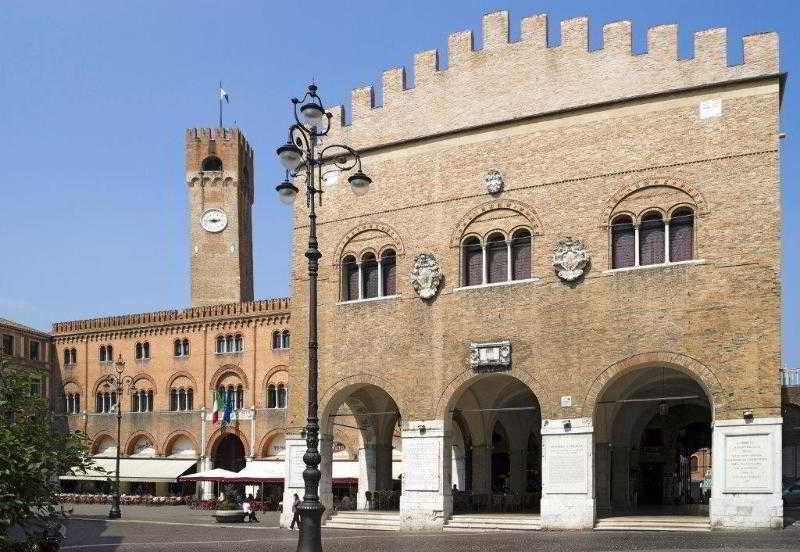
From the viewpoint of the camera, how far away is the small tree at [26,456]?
35.8ft

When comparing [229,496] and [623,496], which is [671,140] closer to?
[623,496]

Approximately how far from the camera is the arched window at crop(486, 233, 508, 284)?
72.2ft

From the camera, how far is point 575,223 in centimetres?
2103

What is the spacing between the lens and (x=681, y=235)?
65.9 feet

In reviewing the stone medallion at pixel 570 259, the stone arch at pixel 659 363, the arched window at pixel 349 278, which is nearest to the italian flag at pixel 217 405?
the arched window at pixel 349 278

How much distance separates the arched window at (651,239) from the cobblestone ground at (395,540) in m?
5.53

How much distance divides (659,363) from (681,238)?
102 inches

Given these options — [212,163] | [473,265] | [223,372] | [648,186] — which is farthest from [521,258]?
[212,163]

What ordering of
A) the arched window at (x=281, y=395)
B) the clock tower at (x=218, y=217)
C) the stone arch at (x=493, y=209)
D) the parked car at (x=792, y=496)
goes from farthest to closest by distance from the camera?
1. the clock tower at (x=218, y=217)
2. the arched window at (x=281, y=395)
3. the parked car at (x=792, y=496)
4. the stone arch at (x=493, y=209)

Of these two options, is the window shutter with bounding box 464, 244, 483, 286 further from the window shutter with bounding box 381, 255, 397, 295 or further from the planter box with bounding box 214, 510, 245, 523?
the planter box with bounding box 214, 510, 245, 523

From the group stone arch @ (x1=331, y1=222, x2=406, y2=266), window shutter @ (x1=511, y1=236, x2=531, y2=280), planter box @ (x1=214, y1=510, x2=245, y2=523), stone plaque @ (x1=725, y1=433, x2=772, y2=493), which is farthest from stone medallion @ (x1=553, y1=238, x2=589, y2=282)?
planter box @ (x1=214, y1=510, x2=245, y2=523)

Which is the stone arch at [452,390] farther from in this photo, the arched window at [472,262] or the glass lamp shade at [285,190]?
the glass lamp shade at [285,190]

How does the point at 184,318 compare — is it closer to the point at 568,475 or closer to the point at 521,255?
the point at 521,255

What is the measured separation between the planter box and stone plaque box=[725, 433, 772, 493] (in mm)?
14852
